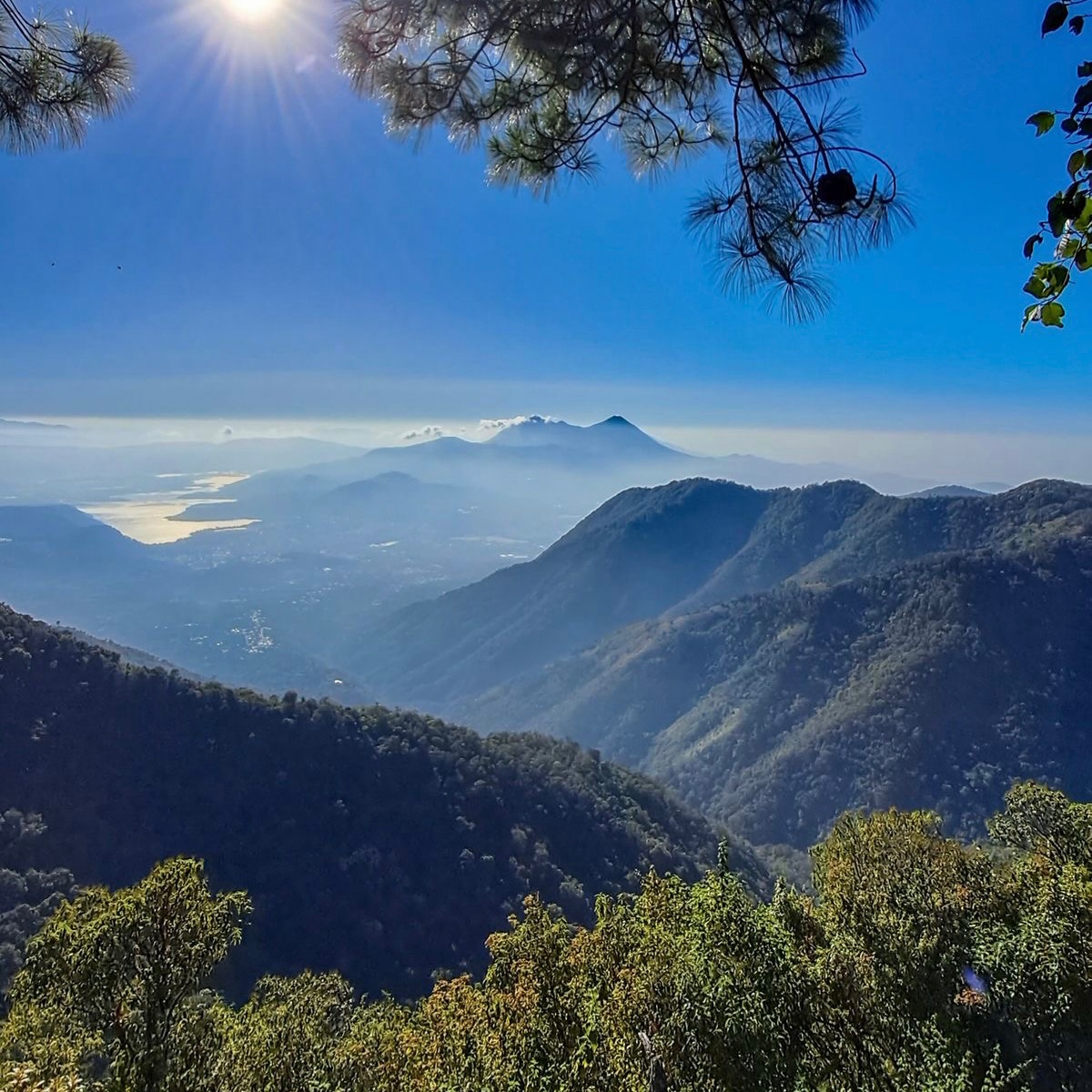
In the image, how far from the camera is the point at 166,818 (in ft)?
179

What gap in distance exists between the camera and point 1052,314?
6.20 feet

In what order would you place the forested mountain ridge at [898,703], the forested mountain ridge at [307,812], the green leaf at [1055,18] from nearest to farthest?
the green leaf at [1055,18] < the forested mountain ridge at [307,812] < the forested mountain ridge at [898,703]

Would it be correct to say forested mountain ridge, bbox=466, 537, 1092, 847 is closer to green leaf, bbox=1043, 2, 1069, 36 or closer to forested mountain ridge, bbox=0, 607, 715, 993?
forested mountain ridge, bbox=0, 607, 715, 993

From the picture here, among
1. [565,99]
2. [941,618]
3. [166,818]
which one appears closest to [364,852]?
[166,818]

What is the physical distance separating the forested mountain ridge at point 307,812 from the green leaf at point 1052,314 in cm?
5224

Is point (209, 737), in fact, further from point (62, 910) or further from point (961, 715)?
point (961, 715)

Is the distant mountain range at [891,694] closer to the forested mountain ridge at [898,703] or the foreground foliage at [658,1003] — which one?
the forested mountain ridge at [898,703]

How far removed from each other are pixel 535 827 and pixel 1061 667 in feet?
370

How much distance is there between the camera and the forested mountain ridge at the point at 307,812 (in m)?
50.6

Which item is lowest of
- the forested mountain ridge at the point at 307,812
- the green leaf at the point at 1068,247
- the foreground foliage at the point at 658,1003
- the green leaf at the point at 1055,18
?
the forested mountain ridge at the point at 307,812

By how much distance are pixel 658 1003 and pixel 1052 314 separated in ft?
31.7

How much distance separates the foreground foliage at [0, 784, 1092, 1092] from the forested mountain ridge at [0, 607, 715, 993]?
40.1 meters

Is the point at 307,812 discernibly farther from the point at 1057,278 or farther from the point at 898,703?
the point at 898,703

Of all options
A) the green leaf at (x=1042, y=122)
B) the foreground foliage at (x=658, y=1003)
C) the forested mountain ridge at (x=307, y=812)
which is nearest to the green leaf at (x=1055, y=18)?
the green leaf at (x=1042, y=122)
